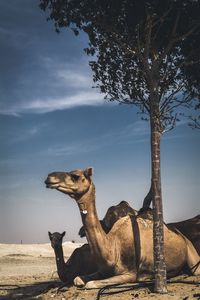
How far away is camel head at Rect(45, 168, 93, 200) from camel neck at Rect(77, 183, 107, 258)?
7.0 inches

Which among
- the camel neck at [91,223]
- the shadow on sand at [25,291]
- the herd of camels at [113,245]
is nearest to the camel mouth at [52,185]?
the herd of camels at [113,245]

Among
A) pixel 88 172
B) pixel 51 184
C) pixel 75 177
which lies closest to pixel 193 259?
pixel 88 172

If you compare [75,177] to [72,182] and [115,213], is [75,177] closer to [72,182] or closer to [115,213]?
[72,182]

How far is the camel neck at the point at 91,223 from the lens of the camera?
38.3 feet

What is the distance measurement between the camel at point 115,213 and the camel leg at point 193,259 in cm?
199

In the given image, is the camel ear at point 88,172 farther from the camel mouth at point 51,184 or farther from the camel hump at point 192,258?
the camel hump at point 192,258

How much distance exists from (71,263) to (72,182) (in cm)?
327

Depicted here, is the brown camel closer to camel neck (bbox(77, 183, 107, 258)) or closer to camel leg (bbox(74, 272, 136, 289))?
camel leg (bbox(74, 272, 136, 289))

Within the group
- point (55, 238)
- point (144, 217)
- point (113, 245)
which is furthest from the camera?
point (144, 217)

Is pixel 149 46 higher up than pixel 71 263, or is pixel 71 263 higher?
pixel 149 46

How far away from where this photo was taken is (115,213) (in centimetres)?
1413

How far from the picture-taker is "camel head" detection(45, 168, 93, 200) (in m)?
10.9

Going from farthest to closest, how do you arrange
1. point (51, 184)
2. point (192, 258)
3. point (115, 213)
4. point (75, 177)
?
point (115, 213)
point (192, 258)
point (75, 177)
point (51, 184)

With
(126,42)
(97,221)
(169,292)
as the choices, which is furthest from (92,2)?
(169,292)
